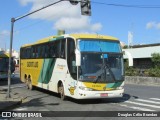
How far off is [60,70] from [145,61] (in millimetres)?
34838

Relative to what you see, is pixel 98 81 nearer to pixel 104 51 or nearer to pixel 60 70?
pixel 104 51

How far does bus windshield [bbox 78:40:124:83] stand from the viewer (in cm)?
1731

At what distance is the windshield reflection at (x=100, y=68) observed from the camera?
17.3 meters

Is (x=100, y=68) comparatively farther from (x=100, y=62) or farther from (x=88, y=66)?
(x=88, y=66)

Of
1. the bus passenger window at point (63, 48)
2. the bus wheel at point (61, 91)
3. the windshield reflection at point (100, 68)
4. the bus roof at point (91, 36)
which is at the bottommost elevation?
the bus wheel at point (61, 91)

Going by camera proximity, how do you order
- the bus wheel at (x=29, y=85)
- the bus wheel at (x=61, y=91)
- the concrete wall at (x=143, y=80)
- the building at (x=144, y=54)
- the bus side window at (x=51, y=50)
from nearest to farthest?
the bus wheel at (x=61, y=91), the bus side window at (x=51, y=50), the bus wheel at (x=29, y=85), the concrete wall at (x=143, y=80), the building at (x=144, y=54)

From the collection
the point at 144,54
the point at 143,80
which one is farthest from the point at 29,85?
the point at 144,54

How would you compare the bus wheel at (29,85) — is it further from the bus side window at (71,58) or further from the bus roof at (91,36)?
the bus roof at (91,36)

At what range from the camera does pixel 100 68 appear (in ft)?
57.4

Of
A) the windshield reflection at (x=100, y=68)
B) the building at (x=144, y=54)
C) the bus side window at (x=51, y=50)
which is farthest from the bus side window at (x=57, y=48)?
the building at (x=144, y=54)

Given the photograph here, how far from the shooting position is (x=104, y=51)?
17875mm

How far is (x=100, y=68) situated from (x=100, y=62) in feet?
0.96

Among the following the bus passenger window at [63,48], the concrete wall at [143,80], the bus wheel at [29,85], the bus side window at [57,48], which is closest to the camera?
the bus passenger window at [63,48]

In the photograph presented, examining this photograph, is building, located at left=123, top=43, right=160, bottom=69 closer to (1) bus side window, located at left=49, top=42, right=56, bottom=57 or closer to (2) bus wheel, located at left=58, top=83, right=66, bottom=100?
(1) bus side window, located at left=49, top=42, right=56, bottom=57
